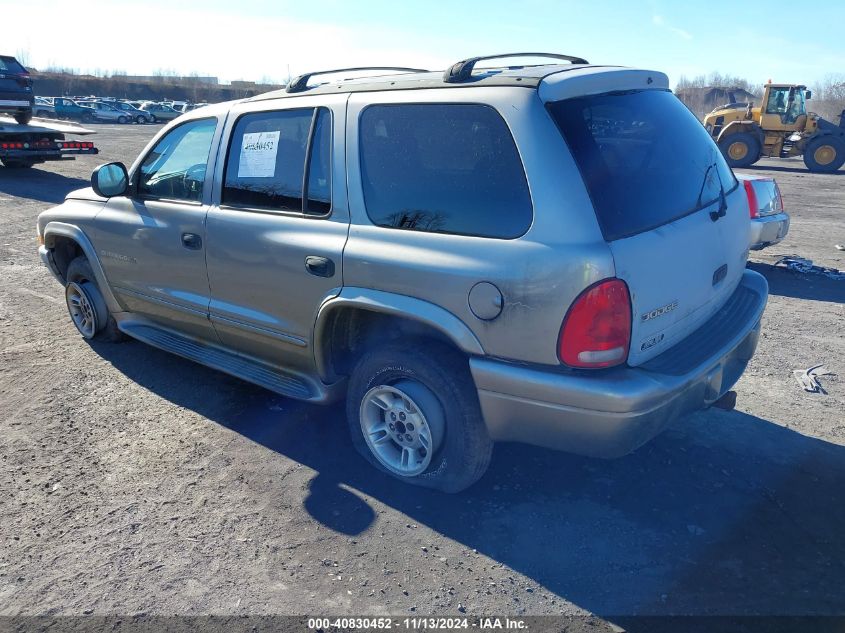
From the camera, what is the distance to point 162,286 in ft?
14.9

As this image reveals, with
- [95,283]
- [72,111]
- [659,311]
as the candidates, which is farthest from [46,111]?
[659,311]

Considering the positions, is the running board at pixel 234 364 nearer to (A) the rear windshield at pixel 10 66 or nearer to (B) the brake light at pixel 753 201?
(B) the brake light at pixel 753 201

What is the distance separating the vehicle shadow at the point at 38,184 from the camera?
45.8 feet

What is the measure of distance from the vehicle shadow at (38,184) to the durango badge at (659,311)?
1301 centimetres

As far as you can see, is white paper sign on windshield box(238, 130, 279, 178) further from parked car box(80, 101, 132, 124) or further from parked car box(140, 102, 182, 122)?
parked car box(140, 102, 182, 122)

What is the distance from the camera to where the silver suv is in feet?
9.31

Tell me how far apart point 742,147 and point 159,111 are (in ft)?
127

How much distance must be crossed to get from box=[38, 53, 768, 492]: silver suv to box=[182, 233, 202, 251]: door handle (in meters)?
0.03

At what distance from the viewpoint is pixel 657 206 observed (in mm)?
3102

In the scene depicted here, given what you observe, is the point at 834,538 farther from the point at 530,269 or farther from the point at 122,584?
the point at 122,584

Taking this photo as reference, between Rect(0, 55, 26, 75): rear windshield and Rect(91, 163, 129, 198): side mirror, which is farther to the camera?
Rect(0, 55, 26, 75): rear windshield

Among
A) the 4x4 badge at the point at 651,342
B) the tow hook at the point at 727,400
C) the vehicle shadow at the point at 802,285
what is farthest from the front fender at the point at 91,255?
the vehicle shadow at the point at 802,285

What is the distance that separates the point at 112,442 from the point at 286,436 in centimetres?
101

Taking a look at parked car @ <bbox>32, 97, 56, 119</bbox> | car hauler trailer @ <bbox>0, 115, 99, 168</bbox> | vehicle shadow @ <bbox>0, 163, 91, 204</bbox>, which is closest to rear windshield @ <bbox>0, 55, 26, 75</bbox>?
car hauler trailer @ <bbox>0, 115, 99, 168</bbox>
